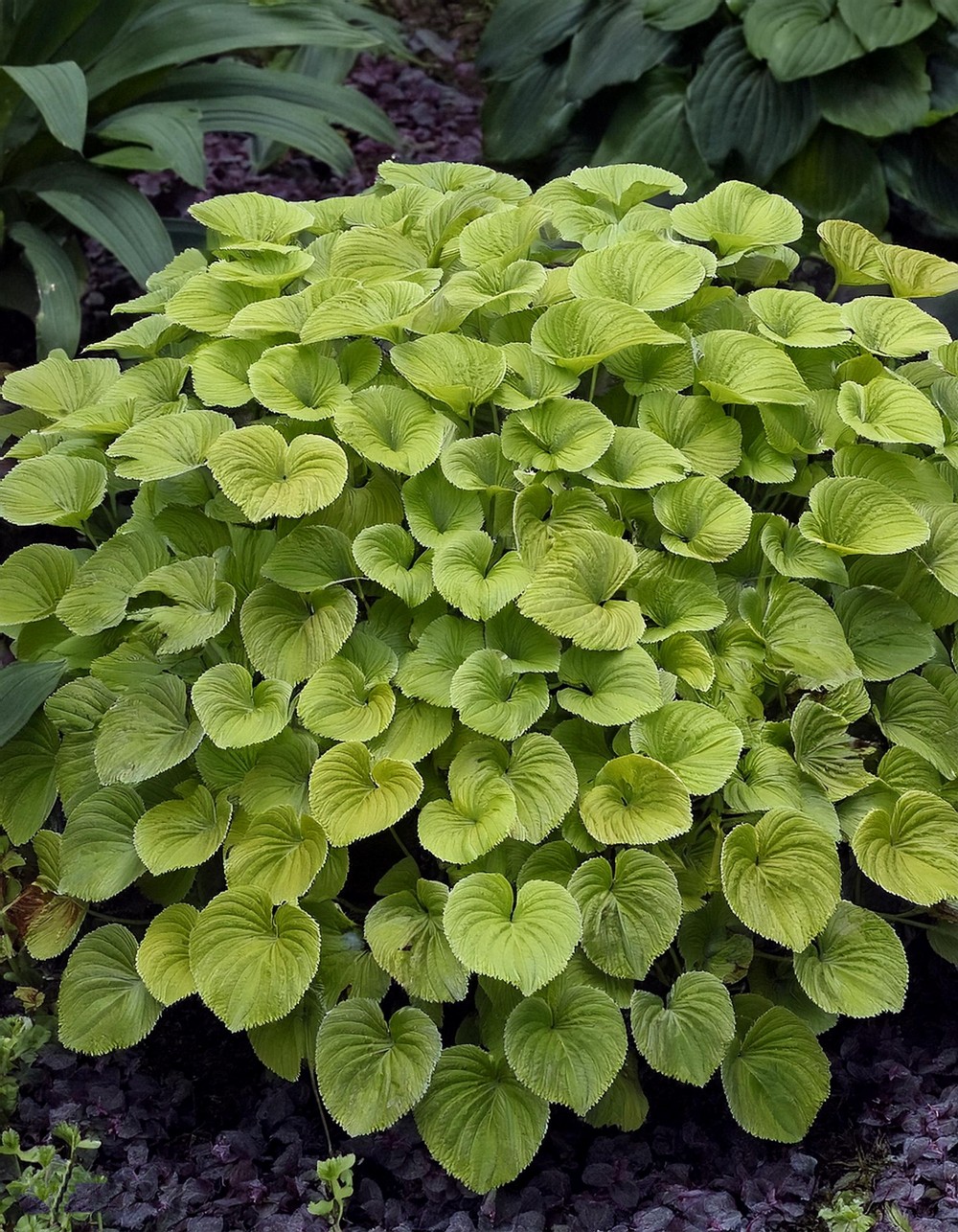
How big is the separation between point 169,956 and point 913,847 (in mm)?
954

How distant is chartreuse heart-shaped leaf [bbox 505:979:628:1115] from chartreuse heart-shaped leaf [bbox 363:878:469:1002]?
0.30 ft

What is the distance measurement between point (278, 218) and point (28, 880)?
1116mm

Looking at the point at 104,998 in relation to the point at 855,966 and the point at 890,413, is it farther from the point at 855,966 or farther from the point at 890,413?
the point at 890,413

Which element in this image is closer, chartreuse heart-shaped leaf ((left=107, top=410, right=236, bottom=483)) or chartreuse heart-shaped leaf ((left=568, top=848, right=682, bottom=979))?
chartreuse heart-shaped leaf ((left=568, top=848, right=682, bottom=979))

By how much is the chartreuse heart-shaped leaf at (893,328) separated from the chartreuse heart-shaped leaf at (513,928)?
3.14 feet

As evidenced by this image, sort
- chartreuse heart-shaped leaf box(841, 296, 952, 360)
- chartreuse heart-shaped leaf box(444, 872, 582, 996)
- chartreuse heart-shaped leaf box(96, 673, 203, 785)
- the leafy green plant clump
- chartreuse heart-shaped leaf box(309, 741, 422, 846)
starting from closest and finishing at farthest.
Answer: chartreuse heart-shaped leaf box(444, 872, 582, 996) → chartreuse heart-shaped leaf box(309, 741, 422, 846) → chartreuse heart-shaped leaf box(96, 673, 203, 785) → chartreuse heart-shaped leaf box(841, 296, 952, 360) → the leafy green plant clump

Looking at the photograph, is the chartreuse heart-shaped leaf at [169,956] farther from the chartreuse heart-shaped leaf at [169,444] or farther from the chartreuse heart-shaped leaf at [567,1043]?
the chartreuse heart-shaped leaf at [169,444]

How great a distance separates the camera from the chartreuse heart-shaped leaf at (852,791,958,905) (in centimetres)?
148

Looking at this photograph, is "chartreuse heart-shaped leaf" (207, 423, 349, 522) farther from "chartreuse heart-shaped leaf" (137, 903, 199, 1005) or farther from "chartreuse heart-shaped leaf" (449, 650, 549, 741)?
"chartreuse heart-shaped leaf" (137, 903, 199, 1005)

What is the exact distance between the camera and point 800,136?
10.5 ft

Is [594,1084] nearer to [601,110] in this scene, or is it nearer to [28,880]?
[28,880]

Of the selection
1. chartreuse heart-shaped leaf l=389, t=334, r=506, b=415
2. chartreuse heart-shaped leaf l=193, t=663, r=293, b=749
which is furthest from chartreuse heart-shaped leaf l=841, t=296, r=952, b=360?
chartreuse heart-shaped leaf l=193, t=663, r=293, b=749

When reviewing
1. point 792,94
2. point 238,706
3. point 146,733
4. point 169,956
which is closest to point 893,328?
point 238,706

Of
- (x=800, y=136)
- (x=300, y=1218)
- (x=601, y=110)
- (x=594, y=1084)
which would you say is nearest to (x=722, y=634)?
(x=594, y=1084)
